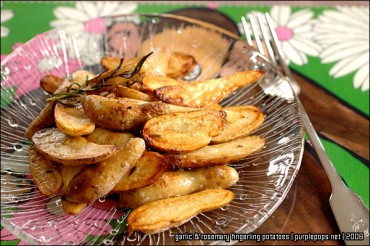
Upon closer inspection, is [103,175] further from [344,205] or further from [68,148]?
[344,205]

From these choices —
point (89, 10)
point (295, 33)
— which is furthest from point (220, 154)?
point (89, 10)

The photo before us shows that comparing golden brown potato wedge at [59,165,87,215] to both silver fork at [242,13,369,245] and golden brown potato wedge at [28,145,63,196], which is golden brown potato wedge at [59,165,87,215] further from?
silver fork at [242,13,369,245]

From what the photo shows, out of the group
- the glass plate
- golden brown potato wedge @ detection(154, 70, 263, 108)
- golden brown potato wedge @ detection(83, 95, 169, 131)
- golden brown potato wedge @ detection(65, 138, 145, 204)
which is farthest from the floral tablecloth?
golden brown potato wedge @ detection(65, 138, 145, 204)

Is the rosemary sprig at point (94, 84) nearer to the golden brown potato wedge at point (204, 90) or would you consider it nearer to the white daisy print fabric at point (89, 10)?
the golden brown potato wedge at point (204, 90)

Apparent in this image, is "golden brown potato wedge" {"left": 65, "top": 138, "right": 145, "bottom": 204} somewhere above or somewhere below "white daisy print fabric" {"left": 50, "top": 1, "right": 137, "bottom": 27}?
below

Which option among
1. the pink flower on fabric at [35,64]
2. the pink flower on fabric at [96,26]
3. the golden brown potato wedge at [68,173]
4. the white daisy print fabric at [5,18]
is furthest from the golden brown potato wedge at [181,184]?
the white daisy print fabric at [5,18]

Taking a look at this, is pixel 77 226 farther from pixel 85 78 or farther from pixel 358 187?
pixel 358 187

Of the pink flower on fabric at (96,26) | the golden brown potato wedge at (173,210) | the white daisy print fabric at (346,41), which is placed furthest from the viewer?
the white daisy print fabric at (346,41)
